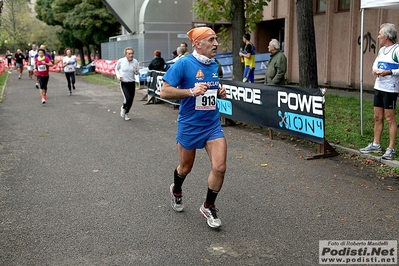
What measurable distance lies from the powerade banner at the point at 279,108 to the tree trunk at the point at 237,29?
4740 mm

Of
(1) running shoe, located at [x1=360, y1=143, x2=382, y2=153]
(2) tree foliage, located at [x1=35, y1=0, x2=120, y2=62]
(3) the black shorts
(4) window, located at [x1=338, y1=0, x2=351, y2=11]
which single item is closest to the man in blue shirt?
(3) the black shorts

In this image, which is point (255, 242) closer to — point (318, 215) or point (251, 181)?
point (318, 215)

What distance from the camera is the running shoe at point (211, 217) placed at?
483 centimetres

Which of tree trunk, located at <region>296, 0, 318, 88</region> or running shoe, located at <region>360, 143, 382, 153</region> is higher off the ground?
tree trunk, located at <region>296, 0, 318, 88</region>

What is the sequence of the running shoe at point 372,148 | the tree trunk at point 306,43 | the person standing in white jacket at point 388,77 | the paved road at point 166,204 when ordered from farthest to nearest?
the tree trunk at point 306,43
the running shoe at point 372,148
the person standing in white jacket at point 388,77
the paved road at point 166,204

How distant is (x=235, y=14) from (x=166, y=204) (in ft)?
35.5

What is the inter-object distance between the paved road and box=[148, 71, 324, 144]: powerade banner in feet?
1.31

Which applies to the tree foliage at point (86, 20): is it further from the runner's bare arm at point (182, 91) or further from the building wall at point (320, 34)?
the runner's bare arm at point (182, 91)

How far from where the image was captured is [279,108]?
905 cm

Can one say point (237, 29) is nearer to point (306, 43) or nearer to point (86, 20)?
point (306, 43)

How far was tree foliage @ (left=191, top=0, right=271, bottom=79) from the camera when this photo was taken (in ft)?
50.1

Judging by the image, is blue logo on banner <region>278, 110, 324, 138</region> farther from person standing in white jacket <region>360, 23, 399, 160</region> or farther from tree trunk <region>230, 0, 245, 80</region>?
tree trunk <region>230, 0, 245, 80</region>

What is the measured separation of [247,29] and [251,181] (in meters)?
12.5

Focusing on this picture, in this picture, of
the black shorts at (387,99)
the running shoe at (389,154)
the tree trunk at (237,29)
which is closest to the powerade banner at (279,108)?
the black shorts at (387,99)
